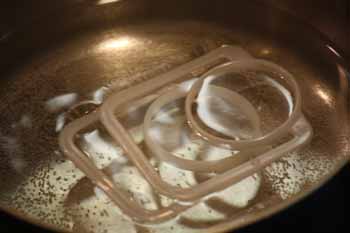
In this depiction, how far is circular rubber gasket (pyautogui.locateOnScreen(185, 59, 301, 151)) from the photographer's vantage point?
617 mm

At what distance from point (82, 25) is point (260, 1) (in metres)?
0.27

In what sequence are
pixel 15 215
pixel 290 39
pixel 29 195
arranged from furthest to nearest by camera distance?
pixel 290 39 < pixel 29 195 < pixel 15 215

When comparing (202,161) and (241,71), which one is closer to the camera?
(202,161)

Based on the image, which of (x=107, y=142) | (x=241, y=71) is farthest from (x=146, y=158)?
(x=241, y=71)

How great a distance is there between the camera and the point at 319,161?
2.01 ft

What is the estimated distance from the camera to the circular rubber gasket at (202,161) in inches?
23.6

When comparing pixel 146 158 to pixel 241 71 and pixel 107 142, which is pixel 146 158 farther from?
pixel 241 71

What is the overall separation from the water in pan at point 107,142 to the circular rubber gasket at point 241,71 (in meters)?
0.03

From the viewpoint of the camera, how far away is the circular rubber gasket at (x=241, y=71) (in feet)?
2.02

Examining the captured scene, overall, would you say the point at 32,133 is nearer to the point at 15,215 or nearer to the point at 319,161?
the point at 15,215

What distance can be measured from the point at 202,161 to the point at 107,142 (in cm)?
11

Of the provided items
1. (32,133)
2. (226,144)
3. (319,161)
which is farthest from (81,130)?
(319,161)

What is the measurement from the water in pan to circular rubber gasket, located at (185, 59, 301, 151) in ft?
0.09

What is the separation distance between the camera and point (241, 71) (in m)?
0.71
